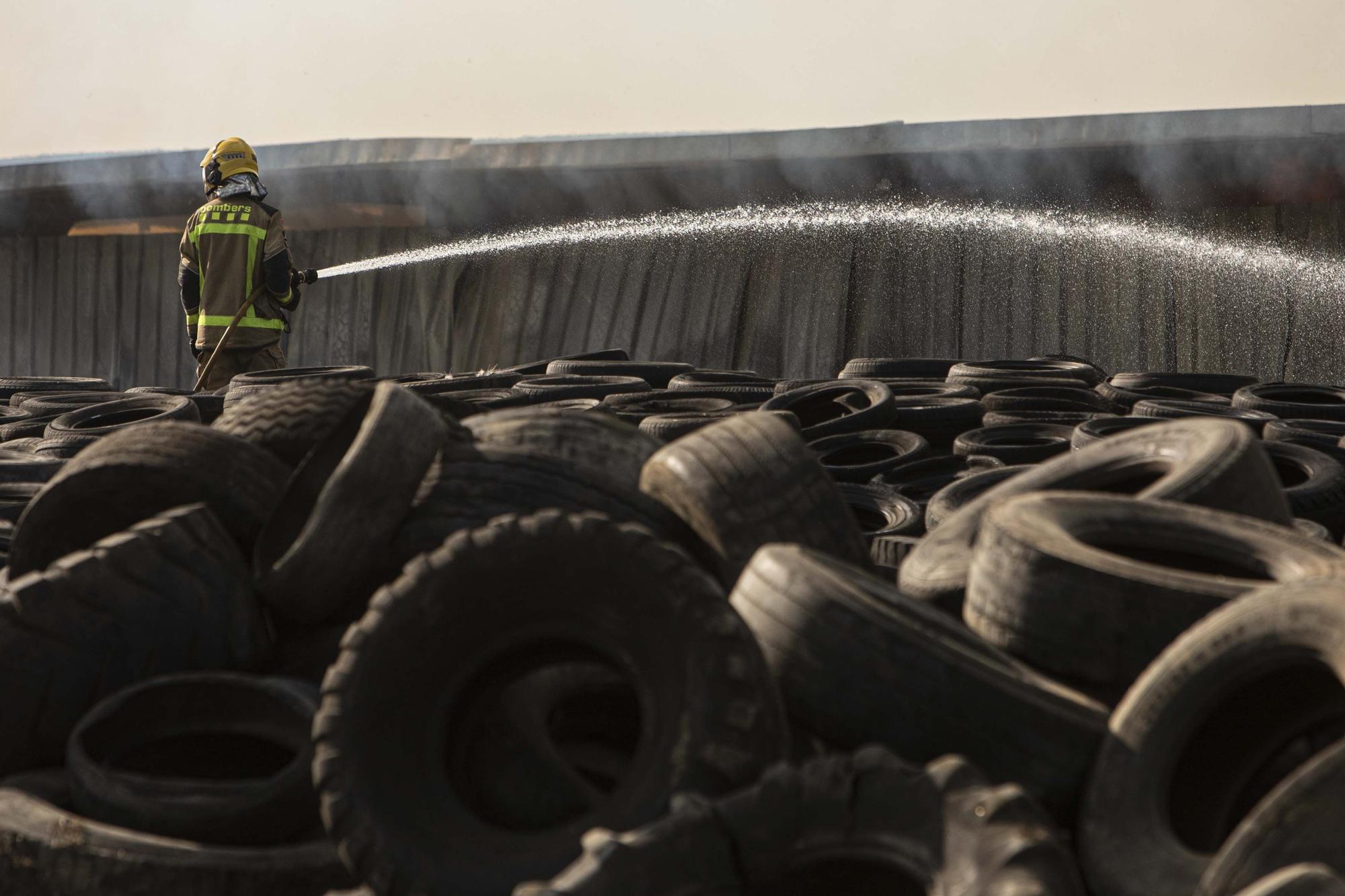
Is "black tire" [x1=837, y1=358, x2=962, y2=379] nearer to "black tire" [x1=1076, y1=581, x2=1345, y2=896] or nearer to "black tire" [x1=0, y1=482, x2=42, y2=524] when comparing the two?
"black tire" [x1=0, y1=482, x2=42, y2=524]

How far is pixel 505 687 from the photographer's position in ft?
10.1

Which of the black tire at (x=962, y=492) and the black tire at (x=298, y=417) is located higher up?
the black tire at (x=298, y=417)

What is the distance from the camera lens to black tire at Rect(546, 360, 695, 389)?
860cm

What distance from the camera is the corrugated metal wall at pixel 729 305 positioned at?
33.2 ft

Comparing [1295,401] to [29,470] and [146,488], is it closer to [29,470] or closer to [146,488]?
[146,488]

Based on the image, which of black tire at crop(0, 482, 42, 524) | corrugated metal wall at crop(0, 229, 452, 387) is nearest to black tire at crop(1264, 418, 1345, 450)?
black tire at crop(0, 482, 42, 524)

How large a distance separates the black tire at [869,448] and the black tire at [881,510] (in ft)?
2.15

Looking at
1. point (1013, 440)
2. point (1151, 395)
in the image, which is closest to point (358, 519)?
point (1013, 440)

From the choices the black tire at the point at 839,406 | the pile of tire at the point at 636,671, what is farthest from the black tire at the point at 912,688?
the black tire at the point at 839,406

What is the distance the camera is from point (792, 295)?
441 inches

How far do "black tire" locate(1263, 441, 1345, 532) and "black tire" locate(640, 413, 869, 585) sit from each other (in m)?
1.84

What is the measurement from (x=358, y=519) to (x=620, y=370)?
16.6 ft

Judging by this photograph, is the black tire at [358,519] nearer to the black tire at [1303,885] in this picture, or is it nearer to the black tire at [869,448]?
the black tire at [1303,885]

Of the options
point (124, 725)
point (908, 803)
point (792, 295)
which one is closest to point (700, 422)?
point (124, 725)
